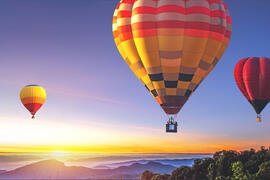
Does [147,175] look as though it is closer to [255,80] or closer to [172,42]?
[255,80]

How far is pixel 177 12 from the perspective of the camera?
30.8 m

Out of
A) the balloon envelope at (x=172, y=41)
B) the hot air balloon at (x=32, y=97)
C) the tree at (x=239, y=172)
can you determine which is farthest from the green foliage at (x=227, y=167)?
the hot air balloon at (x=32, y=97)

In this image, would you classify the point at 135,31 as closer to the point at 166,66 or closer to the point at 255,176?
the point at 166,66

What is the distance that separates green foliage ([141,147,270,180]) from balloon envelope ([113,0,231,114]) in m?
6.58

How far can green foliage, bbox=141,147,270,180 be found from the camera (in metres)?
32.2

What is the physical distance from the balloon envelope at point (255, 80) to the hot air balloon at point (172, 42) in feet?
26.1

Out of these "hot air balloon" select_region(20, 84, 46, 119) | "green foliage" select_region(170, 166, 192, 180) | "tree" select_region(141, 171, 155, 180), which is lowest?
"tree" select_region(141, 171, 155, 180)

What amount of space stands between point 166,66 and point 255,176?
426 inches

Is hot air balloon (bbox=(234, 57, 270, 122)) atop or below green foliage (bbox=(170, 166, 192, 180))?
atop

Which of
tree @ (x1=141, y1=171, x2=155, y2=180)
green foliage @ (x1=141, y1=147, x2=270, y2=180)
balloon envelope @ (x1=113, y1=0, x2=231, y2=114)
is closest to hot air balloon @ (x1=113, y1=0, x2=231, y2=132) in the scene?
balloon envelope @ (x1=113, y1=0, x2=231, y2=114)

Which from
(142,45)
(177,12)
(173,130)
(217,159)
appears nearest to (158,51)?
(142,45)

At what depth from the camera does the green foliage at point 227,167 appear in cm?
3219

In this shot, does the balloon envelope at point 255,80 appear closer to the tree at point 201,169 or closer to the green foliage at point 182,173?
the tree at point 201,169

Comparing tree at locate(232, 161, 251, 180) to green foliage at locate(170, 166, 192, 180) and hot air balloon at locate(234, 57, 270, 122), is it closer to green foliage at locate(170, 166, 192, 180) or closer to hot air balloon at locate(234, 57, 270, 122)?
green foliage at locate(170, 166, 192, 180)
